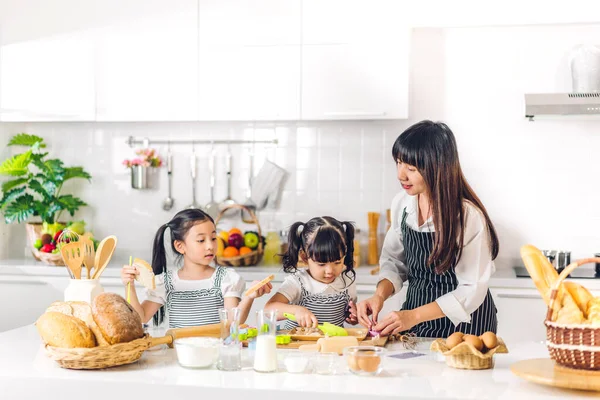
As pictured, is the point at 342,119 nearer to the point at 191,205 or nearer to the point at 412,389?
the point at 191,205

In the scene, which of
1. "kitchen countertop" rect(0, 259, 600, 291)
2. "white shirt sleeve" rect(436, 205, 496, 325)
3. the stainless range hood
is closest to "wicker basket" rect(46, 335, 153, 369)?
"white shirt sleeve" rect(436, 205, 496, 325)

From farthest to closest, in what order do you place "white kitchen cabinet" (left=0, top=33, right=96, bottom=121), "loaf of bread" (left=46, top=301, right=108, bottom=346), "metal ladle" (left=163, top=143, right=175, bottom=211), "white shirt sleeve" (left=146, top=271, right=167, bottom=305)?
"metal ladle" (left=163, top=143, right=175, bottom=211) < "white kitchen cabinet" (left=0, top=33, right=96, bottom=121) < "white shirt sleeve" (left=146, top=271, right=167, bottom=305) < "loaf of bread" (left=46, top=301, right=108, bottom=346)

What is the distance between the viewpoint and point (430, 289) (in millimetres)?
2600

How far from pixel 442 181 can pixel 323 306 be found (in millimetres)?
621

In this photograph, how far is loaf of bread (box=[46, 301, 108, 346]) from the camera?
77.0 inches

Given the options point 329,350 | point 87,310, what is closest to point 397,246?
point 329,350

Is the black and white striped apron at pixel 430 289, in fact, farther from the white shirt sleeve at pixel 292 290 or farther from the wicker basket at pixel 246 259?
the wicker basket at pixel 246 259

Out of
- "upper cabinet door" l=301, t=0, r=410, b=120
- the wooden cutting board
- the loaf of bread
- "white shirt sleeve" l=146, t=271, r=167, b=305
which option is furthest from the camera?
"upper cabinet door" l=301, t=0, r=410, b=120

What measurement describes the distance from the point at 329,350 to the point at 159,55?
100 inches

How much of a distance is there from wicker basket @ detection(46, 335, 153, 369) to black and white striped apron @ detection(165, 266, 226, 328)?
0.70 meters

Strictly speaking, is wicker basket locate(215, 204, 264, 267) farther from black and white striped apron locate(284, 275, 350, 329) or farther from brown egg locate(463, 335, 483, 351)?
brown egg locate(463, 335, 483, 351)

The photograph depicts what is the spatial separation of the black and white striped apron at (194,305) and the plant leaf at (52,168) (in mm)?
1946

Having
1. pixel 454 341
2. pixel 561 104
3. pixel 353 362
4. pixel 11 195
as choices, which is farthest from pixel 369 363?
pixel 11 195

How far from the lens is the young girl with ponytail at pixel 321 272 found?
2.66 meters
